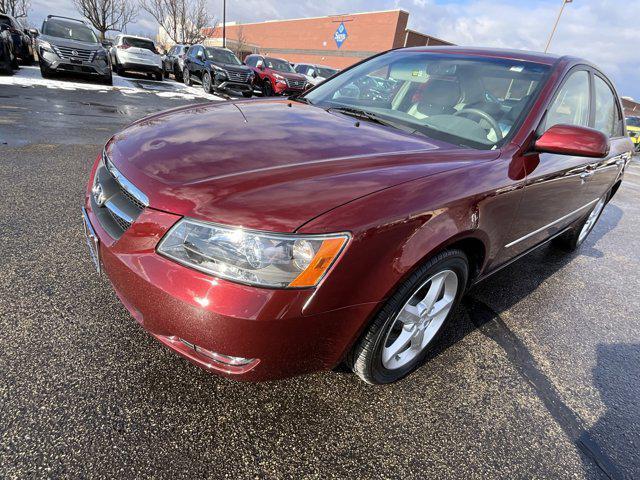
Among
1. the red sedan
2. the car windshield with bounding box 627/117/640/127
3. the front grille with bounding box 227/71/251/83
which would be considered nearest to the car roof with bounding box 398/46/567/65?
the red sedan

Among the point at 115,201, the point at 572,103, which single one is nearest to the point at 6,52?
the point at 115,201

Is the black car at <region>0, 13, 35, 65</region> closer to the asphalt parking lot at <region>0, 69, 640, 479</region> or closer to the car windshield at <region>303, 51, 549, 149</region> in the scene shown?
the asphalt parking lot at <region>0, 69, 640, 479</region>

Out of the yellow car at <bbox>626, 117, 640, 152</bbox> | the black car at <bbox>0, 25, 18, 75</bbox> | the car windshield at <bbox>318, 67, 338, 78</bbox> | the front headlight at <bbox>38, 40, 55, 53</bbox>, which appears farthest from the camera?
the yellow car at <bbox>626, 117, 640, 152</bbox>

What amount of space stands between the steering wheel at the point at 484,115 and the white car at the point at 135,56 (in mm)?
15181

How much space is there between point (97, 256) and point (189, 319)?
72 cm

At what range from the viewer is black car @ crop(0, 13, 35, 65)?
1123 cm

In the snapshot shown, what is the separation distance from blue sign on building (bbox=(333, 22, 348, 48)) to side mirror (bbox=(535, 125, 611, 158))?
42807 millimetres

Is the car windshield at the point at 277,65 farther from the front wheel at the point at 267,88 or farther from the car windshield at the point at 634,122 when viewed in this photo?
the car windshield at the point at 634,122

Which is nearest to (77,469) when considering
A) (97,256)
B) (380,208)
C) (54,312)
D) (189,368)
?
(189,368)

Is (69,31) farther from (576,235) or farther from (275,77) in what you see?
(576,235)

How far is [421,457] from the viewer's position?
1.63 meters

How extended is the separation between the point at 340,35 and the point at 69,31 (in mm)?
34648

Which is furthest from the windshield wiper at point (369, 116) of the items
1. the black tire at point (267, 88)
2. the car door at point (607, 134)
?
the black tire at point (267, 88)

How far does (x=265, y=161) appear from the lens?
1607mm
